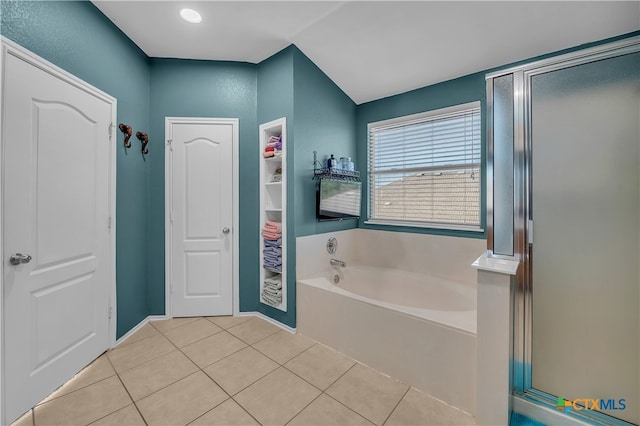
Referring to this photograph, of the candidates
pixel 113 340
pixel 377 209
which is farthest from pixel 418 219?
pixel 113 340

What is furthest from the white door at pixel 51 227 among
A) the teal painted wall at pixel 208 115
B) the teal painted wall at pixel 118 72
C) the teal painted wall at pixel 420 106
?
the teal painted wall at pixel 420 106

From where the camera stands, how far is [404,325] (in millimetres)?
1788

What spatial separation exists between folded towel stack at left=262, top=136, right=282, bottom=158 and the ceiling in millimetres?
847

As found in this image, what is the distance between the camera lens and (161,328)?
2.53 meters

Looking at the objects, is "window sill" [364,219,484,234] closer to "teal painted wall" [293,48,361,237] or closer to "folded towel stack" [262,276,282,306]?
"teal painted wall" [293,48,361,237]

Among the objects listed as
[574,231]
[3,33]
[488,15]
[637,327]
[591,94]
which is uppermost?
[488,15]

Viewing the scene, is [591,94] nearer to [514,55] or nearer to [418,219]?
[514,55]

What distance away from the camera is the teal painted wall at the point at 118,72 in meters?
1.59

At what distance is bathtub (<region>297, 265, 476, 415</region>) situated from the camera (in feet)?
5.18

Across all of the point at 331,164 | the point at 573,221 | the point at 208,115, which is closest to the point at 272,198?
the point at 331,164

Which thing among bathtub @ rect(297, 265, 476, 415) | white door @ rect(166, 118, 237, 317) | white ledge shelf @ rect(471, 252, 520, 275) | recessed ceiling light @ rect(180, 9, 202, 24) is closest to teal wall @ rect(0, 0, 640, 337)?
white door @ rect(166, 118, 237, 317)

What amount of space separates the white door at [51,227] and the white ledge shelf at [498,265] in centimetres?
257

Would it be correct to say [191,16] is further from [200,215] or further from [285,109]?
[200,215]

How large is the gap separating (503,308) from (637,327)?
23.2 inches
